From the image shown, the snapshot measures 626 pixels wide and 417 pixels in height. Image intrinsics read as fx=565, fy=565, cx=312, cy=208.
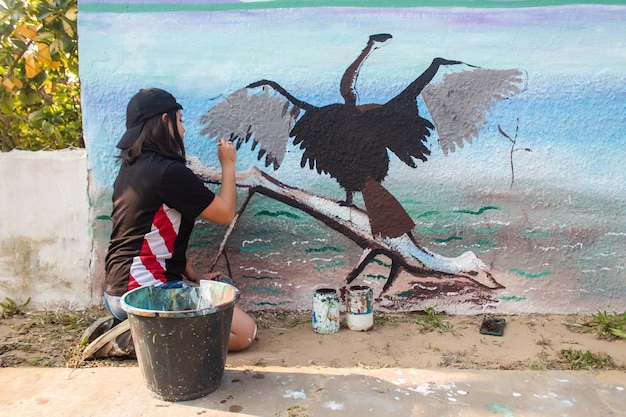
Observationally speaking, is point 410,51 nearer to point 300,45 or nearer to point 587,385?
point 300,45

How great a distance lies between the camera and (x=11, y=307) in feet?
13.3

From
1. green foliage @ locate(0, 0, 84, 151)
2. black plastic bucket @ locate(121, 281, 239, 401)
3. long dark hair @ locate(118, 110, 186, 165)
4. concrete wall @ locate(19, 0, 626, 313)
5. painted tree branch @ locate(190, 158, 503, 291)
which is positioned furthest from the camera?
green foliage @ locate(0, 0, 84, 151)

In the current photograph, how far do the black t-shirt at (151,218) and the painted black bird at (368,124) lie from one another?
2.89 ft

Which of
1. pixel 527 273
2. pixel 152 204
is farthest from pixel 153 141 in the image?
pixel 527 273

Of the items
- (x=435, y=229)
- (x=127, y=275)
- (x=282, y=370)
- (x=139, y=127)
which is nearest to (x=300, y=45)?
(x=139, y=127)

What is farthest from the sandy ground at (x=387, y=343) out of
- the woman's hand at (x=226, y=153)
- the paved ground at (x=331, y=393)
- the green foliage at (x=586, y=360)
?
the woman's hand at (x=226, y=153)

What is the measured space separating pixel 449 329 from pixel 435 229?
0.68 meters

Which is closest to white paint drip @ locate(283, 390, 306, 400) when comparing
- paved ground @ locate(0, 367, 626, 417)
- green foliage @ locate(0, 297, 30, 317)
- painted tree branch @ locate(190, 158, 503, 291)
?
paved ground @ locate(0, 367, 626, 417)

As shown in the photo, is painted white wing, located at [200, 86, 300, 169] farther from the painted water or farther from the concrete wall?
the painted water

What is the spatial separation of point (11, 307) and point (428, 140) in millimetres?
3175

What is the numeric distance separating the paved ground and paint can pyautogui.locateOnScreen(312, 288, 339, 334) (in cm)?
56

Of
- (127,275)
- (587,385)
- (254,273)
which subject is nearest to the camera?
(587,385)

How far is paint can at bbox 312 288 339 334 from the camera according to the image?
364cm

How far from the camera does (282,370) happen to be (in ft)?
10.1
